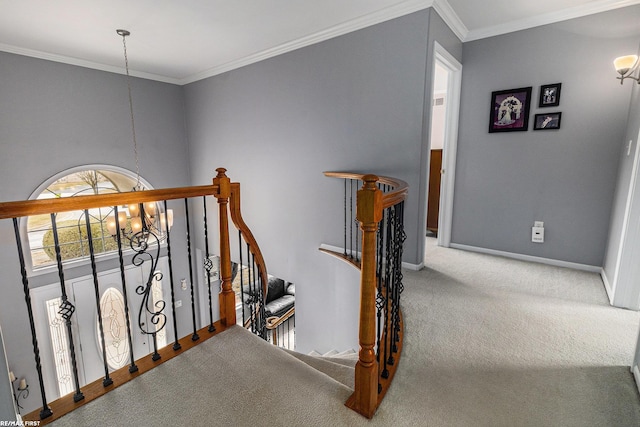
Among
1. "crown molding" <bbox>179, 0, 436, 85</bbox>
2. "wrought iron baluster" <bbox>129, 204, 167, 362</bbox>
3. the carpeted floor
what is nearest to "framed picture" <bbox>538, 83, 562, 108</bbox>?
"crown molding" <bbox>179, 0, 436, 85</bbox>

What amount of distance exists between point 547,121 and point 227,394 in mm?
3681

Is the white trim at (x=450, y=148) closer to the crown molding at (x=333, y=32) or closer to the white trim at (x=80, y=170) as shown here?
the crown molding at (x=333, y=32)

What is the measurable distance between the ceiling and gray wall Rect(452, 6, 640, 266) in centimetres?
21

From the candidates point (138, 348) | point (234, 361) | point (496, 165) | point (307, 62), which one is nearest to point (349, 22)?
point (307, 62)

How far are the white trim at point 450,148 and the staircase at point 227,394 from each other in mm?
2549

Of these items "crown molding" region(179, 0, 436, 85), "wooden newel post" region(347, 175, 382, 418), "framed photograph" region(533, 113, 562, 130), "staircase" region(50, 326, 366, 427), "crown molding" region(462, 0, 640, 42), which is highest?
"crown molding" region(179, 0, 436, 85)

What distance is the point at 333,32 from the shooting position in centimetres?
348

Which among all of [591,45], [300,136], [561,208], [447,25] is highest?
[447,25]

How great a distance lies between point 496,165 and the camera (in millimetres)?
3443

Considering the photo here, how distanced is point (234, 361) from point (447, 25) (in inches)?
140

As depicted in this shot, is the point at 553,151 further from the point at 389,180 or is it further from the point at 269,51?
the point at 269,51

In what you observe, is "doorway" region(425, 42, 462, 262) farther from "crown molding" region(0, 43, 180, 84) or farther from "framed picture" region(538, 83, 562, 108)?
"crown molding" region(0, 43, 180, 84)

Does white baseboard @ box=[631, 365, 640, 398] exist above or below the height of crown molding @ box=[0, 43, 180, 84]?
below

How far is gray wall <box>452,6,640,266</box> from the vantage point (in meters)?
2.84
